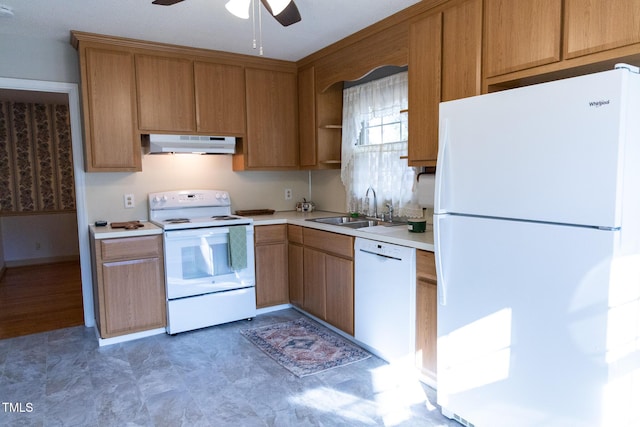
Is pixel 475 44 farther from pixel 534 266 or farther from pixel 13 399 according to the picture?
pixel 13 399

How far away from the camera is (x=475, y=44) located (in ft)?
7.93

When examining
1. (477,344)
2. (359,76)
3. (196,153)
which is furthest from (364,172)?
(477,344)

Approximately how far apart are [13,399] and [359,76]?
10.4ft

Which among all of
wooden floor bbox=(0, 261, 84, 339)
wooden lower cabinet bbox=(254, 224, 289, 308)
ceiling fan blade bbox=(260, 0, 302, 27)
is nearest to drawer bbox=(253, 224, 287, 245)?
wooden lower cabinet bbox=(254, 224, 289, 308)

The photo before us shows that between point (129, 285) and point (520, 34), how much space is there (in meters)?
3.10

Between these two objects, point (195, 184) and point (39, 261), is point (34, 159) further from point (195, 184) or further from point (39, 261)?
point (195, 184)

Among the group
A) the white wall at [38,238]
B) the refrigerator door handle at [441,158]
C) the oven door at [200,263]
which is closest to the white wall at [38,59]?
the oven door at [200,263]

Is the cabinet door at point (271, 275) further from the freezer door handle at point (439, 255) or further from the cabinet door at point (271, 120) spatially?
the freezer door handle at point (439, 255)

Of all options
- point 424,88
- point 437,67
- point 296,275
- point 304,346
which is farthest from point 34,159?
point 437,67

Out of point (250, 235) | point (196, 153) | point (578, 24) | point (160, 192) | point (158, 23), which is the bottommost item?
point (250, 235)

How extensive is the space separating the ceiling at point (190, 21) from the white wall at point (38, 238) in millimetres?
3752

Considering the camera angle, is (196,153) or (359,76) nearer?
(359,76)

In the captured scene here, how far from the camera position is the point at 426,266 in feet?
8.11

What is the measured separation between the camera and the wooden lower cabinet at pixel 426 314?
2.45 metres
